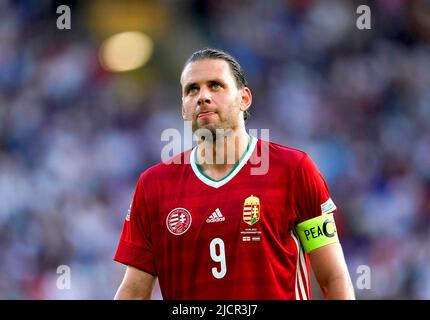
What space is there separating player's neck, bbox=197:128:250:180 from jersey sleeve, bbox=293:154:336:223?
393mm

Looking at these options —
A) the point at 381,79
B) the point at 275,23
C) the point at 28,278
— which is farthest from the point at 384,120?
the point at 28,278

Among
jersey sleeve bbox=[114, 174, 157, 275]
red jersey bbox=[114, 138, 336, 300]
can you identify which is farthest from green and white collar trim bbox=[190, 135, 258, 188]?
jersey sleeve bbox=[114, 174, 157, 275]

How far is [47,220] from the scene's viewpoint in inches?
380

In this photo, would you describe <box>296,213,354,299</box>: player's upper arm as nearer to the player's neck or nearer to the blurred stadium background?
the player's neck

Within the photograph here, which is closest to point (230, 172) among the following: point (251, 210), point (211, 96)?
point (251, 210)

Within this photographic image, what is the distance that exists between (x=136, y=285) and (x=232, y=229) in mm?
610

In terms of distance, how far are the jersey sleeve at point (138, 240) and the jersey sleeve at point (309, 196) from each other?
0.81 metres

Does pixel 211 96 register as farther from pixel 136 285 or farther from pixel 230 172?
pixel 136 285

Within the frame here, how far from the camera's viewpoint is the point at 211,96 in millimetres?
4273

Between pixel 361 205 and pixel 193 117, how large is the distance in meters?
5.62

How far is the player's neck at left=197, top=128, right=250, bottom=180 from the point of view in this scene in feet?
14.3

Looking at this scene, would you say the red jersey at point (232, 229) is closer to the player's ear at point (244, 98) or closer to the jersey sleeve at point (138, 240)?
the jersey sleeve at point (138, 240)

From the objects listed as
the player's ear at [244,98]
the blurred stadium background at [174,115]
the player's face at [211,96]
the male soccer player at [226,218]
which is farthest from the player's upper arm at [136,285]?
the blurred stadium background at [174,115]
